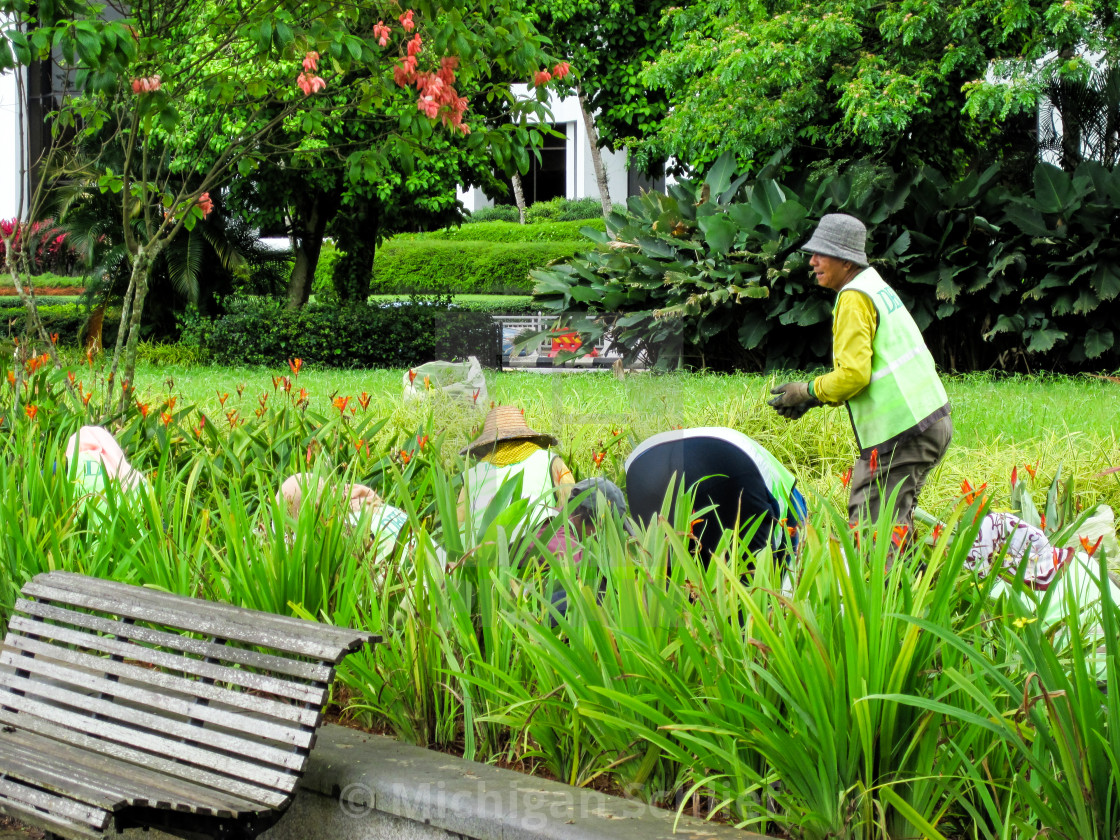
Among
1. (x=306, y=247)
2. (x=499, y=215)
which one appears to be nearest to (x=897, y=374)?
(x=306, y=247)

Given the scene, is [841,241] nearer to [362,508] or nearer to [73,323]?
[362,508]

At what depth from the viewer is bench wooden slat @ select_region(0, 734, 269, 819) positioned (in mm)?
2434

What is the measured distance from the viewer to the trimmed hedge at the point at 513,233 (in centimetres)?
2983

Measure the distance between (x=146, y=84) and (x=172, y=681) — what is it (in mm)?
3463

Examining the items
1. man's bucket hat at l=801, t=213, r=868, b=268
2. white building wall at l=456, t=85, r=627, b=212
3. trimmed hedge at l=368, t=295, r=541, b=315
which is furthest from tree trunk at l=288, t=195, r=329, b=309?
white building wall at l=456, t=85, r=627, b=212

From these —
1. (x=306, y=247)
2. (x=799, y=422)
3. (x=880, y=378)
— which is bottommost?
(x=799, y=422)

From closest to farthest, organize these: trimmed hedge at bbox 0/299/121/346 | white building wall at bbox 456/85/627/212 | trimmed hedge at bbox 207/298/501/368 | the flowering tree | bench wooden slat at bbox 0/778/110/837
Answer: bench wooden slat at bbox 0/778/110/837, the flowering tree, trimmed hedge at bbox 207/298/501/368, trimmed hedge at bbox 0/299/121/346, white building wall at bbox 456/85/627/212

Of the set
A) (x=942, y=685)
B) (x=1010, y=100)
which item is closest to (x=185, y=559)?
(x=942, y=685)

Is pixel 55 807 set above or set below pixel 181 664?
below

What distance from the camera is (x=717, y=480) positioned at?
374cm

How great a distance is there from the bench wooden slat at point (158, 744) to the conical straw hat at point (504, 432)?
5.37ft

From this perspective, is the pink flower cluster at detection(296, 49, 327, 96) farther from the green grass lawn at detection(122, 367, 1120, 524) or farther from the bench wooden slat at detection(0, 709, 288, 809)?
the bench wooden slat at detection(0, 709, 288, 809)

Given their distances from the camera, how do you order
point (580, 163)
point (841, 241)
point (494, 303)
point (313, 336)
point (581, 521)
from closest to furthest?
point (581, 521) → point (841, 241) → point (313, 336) → point (494, 303) → point (580, 163)

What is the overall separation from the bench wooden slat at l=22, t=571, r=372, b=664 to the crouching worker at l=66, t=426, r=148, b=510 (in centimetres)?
97
